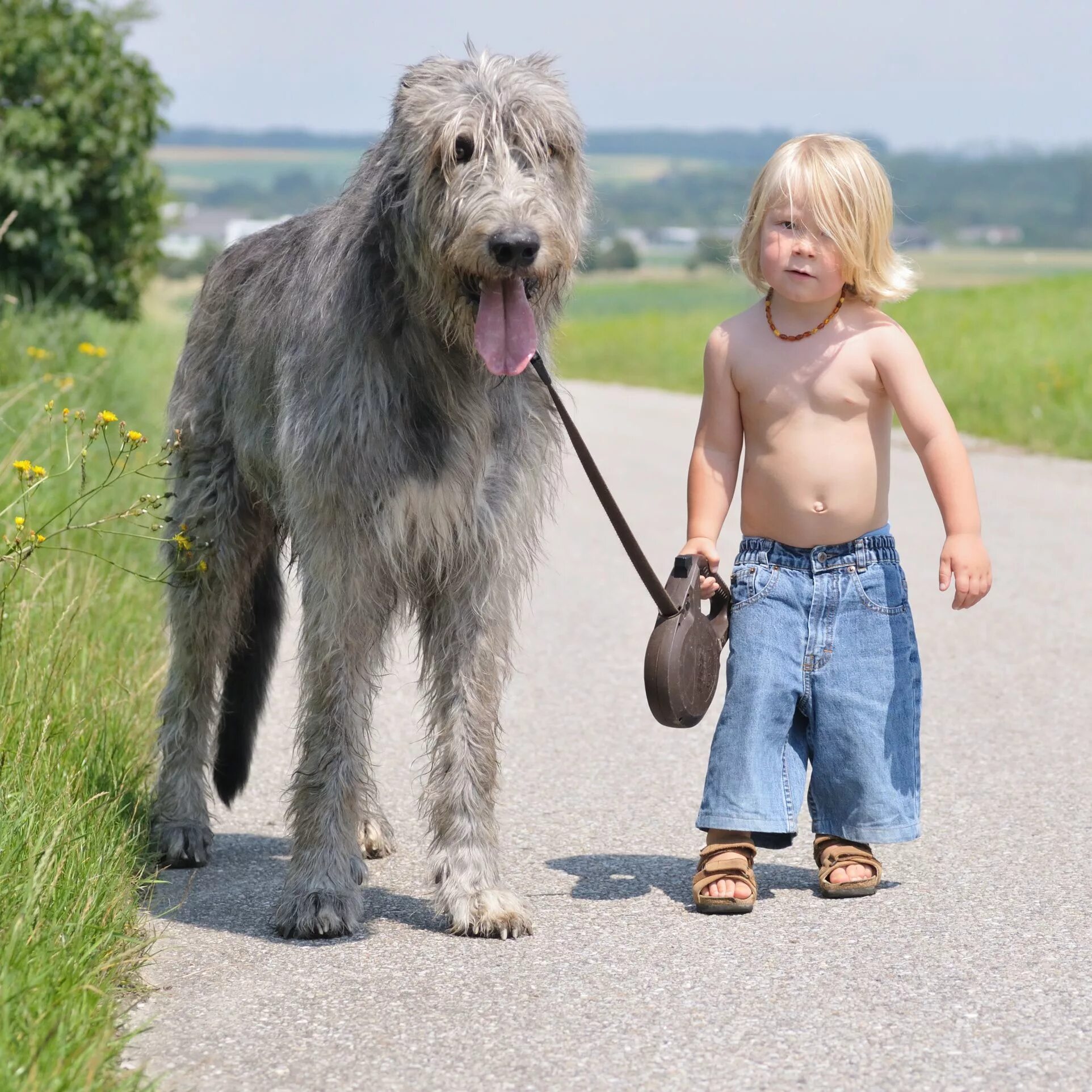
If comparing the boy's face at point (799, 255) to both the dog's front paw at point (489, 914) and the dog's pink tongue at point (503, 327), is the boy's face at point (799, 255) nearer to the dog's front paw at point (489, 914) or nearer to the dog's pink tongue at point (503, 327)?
the dog's pink tongue at point (503, 327)

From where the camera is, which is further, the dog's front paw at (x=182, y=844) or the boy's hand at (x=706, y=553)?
the dog's front paw at (x=182, y=844)

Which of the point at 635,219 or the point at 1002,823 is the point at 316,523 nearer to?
the point at 1002,823

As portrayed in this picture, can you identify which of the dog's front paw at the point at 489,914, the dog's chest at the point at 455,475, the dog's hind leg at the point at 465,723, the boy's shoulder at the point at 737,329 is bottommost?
the dog's front paw at the point at 489,914

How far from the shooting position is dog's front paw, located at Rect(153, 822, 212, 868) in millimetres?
5109

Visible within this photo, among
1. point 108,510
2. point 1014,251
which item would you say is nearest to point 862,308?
point 108,510

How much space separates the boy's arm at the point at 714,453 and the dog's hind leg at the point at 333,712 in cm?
94

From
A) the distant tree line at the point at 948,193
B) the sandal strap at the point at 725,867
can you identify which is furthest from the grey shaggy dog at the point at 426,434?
the distant tree line at the point at 948,193

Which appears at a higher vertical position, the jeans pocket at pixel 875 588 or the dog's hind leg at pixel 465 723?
the jeans pocket at pixel 875 588

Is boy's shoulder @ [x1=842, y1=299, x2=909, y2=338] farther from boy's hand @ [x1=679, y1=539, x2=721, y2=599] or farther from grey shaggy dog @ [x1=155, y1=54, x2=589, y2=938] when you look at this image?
grey shaggy dog @ [x1=155, y1=54, x2=589, y2=938]

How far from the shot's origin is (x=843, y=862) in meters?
4.65

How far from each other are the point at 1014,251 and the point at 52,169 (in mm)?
90012

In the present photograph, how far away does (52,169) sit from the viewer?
14094mm

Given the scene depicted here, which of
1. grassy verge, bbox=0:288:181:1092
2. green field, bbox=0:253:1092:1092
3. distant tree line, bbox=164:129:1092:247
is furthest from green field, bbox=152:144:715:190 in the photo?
grassy verge, bbox=0:288:181:1092

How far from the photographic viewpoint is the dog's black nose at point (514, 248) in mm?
3900
